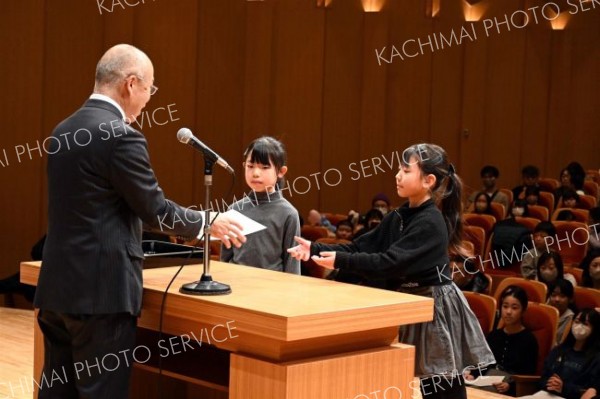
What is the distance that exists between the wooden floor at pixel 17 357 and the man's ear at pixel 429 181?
1.57 meters

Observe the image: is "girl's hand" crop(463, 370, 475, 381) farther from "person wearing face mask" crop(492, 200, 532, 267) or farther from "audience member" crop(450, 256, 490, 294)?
"person wearing face mask" crop(492, 200, 532, 267)

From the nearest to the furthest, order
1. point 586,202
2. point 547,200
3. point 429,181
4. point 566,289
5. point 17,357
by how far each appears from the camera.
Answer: point 429,181 → point 17,357 → point 566,289 → point 586,202 → point 547,200

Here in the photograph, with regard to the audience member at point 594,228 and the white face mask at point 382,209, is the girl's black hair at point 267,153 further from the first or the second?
the white face mask at point 382,209

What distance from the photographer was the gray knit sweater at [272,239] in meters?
3.45

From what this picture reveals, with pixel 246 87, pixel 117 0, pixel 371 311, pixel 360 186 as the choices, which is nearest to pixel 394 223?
pixel 371 311

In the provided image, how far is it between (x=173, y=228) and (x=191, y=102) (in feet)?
21.5

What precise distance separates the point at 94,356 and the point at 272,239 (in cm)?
125

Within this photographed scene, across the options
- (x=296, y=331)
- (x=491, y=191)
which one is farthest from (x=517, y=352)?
(x=491, y=191)

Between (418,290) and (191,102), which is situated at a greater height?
(191,102)

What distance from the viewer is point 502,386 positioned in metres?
4.79

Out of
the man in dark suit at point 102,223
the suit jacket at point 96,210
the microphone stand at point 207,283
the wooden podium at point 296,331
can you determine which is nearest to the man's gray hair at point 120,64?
the man in dark suit at point 102,223

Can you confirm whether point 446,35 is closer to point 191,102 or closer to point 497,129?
point 497,129

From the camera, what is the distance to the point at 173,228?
7.83ft

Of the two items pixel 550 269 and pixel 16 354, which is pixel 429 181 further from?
pixel 550 269
